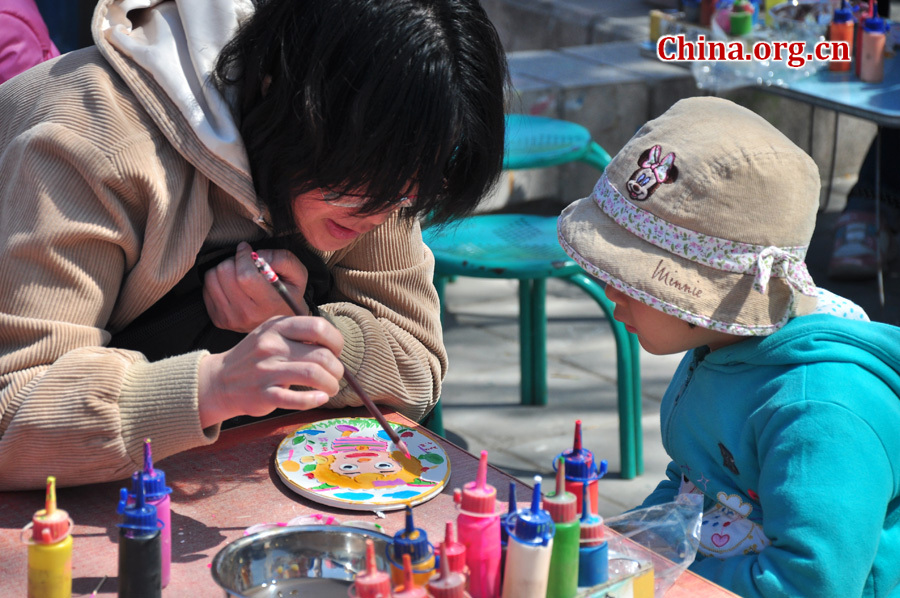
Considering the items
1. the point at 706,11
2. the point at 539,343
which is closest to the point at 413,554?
the point at 539,343

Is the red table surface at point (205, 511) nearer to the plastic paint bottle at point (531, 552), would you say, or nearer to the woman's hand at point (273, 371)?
the woman's hand at point (273, 371)

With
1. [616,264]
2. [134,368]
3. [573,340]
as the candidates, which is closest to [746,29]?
[573,340]

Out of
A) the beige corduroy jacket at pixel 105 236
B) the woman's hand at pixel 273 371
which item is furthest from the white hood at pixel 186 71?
the woman's hand at pixel 273 371

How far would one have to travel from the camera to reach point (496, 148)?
142cm

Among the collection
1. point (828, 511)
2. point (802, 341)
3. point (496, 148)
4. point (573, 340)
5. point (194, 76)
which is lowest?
point (573, 340)

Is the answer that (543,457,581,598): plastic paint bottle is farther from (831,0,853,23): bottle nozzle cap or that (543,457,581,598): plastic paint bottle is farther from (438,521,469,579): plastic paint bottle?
(831,0,853,23): bottle nozzle cap

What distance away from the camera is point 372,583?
873 millimetres

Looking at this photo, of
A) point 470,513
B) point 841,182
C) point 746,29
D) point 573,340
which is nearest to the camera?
point 470,513

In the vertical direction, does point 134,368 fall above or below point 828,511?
above

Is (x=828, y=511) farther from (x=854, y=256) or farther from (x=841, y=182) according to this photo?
(x=841, y=182)

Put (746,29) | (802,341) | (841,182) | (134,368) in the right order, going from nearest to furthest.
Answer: (134,368) < (802,341) < (746,29) < (841,182)

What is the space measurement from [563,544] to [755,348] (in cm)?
57

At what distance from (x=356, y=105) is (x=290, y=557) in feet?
1.75

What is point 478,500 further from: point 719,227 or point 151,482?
point 719,227
